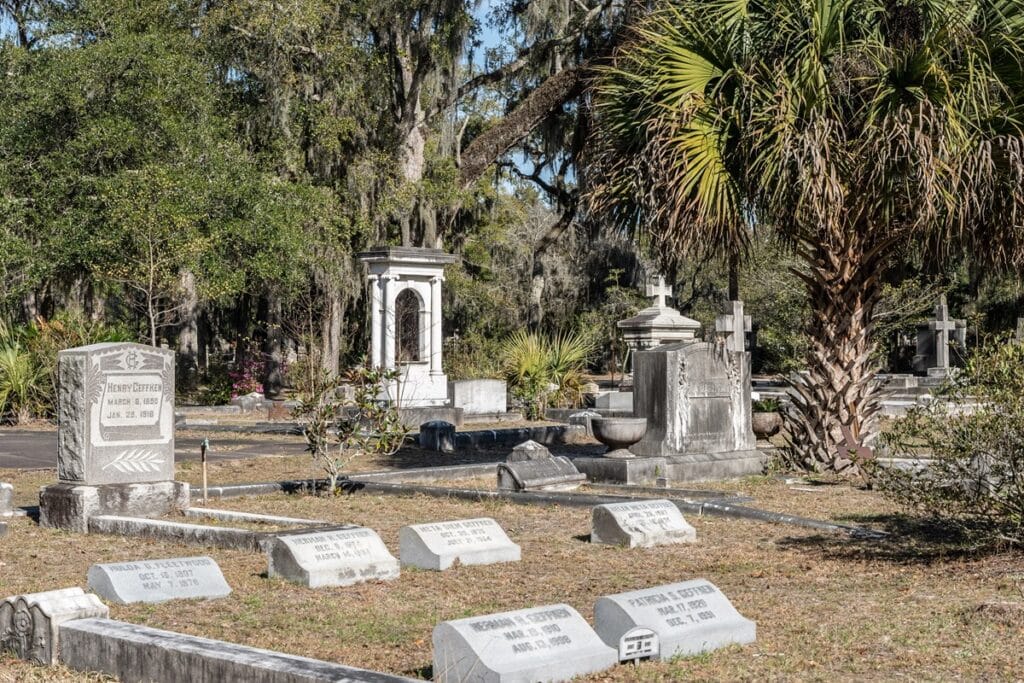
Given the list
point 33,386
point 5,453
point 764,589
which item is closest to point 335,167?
point 33,386

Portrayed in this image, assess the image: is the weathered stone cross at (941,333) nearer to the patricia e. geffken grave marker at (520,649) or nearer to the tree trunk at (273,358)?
the tree trunk at (273,358)

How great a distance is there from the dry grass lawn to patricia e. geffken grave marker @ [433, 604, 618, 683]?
0.20m

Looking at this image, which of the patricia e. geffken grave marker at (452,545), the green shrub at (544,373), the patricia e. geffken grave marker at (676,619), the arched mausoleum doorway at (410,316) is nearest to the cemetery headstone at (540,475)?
the patricia e. geffken grave marker at (452,545)

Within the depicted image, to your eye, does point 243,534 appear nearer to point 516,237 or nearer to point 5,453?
point 5,453

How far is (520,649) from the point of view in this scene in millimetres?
6125

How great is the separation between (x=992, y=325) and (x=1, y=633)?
147 ft

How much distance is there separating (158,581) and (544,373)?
20.7 m

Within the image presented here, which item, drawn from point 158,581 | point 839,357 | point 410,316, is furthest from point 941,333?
point 158,581

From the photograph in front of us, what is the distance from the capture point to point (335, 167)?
1348 inches

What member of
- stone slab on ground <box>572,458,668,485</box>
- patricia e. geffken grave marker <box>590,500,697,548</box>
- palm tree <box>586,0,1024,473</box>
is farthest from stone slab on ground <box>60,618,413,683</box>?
palm tree <box>586,0,1024,473</box>

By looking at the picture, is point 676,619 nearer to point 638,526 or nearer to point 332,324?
point 638,526

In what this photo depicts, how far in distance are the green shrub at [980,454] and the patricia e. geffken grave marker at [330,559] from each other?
386 cm

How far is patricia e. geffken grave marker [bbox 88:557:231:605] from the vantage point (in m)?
8.19

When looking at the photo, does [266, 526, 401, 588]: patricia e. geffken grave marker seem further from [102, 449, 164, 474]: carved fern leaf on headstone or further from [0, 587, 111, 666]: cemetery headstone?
[102, 449, 164, 474]: carved fern leaf on headstone
